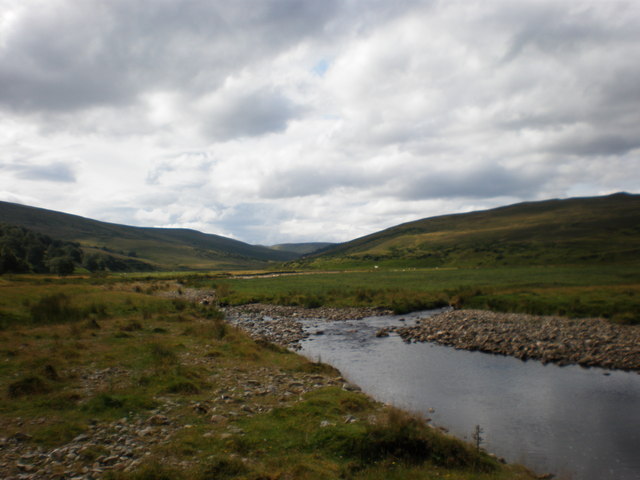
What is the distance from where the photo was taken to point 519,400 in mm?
18469

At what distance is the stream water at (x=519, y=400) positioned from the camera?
13258mm

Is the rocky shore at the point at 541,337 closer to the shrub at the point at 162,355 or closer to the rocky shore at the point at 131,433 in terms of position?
the rocky shore at the point at 131,433

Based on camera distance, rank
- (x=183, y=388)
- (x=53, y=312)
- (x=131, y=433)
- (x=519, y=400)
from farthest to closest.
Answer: (x=53, y=312), (x=519, y=400), (x=183, y=388), (x=131, y=433)

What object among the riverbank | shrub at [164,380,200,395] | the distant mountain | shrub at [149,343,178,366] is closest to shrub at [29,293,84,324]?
shrub at [149,343,178,366]

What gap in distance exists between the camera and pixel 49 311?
1292 inches

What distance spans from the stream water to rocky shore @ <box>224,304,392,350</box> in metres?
5.47

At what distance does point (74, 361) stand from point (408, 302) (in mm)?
39061

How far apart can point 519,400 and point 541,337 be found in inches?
483

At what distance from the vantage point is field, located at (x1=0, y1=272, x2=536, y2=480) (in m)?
10.2

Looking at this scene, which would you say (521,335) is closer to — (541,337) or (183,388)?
(541,337)

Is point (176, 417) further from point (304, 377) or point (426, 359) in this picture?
point (426, 359)

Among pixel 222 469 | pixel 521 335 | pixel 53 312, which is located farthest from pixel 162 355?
pixel 521 335

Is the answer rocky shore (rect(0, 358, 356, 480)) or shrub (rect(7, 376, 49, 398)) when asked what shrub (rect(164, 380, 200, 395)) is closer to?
rocky shore (rect(0, 358, 356, 480))

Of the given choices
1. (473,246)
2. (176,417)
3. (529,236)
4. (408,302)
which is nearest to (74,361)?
(176,417)
